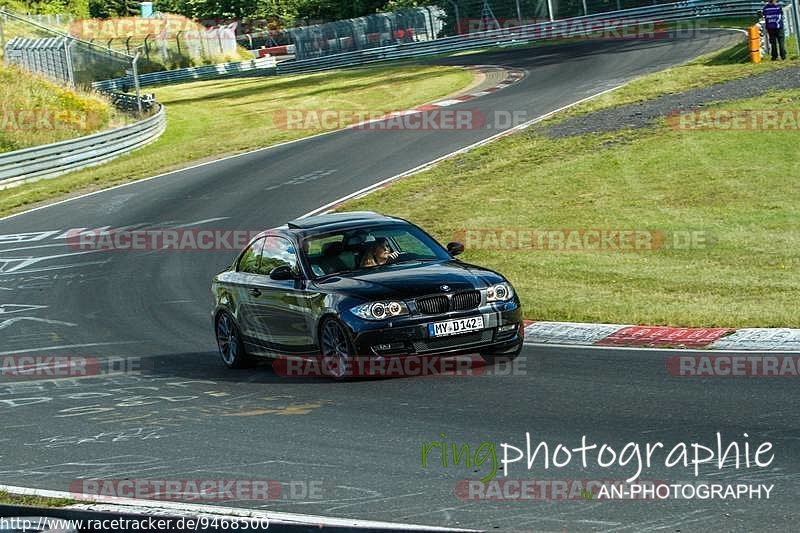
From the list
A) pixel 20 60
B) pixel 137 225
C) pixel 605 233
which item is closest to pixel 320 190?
pixel 137 225

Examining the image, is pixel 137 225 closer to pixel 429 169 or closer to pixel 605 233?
pixel 429 169

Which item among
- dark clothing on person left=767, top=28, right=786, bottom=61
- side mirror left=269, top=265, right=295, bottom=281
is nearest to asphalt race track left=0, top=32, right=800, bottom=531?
side mirror left=269, top=265, right=295, bottom=281

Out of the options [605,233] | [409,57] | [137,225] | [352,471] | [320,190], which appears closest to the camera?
[352,471]

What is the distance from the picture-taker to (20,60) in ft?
162

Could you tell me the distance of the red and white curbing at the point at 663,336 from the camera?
11969mm

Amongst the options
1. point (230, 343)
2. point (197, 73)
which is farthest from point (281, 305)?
point (197, 73)

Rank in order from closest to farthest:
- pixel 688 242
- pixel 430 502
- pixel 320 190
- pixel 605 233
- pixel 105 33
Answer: pixel 430 502
pixel 688 242
pixel 605 233
pixel 320 190
pixel 105 33

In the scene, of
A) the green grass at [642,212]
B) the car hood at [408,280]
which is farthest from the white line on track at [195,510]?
the green grass at [642,212]

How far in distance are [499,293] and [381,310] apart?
1194mm

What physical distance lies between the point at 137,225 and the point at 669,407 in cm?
1880

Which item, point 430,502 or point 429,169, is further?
point 429,169

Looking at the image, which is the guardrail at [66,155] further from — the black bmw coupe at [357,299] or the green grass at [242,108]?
the black bmw coupe at [357,299]

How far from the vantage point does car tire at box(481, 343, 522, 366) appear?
1209 centimetres

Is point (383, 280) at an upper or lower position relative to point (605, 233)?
upper
